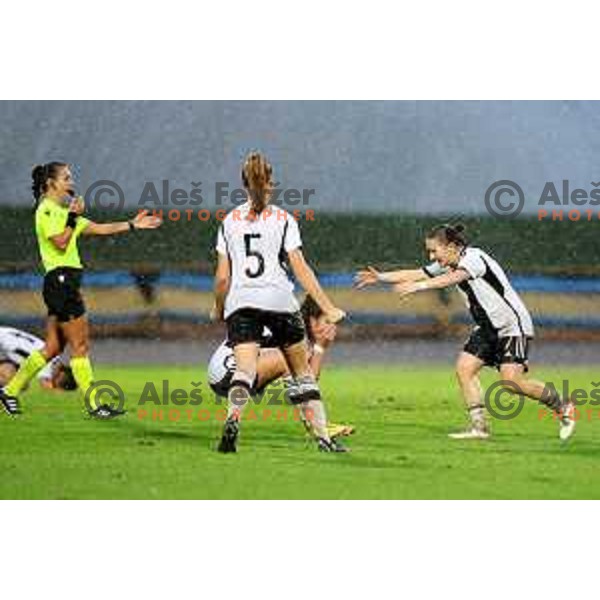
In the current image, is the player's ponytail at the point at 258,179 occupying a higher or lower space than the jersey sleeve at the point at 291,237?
higher

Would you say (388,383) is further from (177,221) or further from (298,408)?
(177,221)

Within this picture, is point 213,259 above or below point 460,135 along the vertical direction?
below

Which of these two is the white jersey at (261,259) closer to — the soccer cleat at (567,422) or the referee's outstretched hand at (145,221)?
the referee's outstretched hand at (145,221)

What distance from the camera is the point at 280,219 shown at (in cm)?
Result: 854

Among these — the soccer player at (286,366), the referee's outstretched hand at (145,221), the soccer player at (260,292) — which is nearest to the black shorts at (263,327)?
the soccer player at (260,292)

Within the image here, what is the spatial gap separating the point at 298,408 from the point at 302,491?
684 mm

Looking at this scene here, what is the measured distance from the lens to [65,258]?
8.85 metres

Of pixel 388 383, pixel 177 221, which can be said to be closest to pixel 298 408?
Result: pixel 388 383

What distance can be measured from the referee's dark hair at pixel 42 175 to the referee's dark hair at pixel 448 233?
6.62 feet

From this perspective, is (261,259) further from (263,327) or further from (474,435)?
(474,435)

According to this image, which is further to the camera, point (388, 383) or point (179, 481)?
point (388, 383)

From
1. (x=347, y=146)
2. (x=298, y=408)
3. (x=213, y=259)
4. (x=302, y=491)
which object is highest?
Result: (x=347, y=146)

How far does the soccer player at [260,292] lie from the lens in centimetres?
843

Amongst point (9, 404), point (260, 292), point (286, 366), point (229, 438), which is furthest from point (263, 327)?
point (9, 404)
